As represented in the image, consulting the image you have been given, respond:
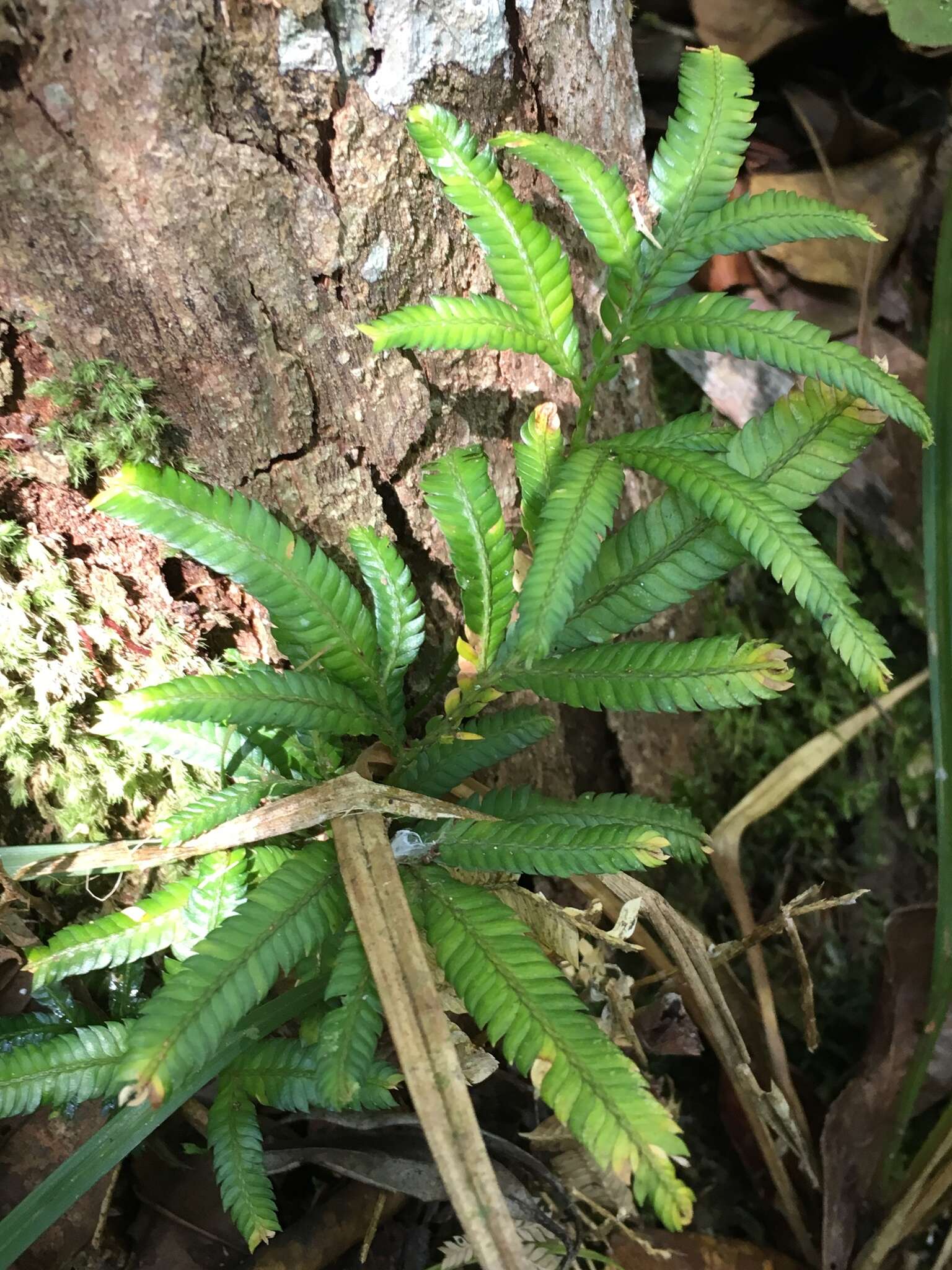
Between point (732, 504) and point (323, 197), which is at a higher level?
point (323, 197)

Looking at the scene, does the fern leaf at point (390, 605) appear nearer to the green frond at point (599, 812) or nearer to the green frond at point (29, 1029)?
the green frond at point (599, 812)

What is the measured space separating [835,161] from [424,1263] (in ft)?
9.36

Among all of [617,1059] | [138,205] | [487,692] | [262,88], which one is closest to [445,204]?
[262,88]

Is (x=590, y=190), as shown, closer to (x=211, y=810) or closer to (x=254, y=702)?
(x=254, y=702)

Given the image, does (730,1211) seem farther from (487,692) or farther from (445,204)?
(445,204)

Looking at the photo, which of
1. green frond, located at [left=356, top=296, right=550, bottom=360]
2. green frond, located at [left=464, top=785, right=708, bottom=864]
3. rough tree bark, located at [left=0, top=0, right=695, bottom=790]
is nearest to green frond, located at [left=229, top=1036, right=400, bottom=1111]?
green frond, located at [left=464, top=785, right=708, bottom=864]

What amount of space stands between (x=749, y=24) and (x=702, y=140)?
125 cm

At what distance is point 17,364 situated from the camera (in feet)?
4.58

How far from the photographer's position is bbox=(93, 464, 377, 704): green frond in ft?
4.15

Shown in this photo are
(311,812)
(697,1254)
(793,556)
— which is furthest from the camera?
(697,1254)

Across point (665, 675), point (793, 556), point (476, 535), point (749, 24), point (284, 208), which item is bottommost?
point (665, 675)

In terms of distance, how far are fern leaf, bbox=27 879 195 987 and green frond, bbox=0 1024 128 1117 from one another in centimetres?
11

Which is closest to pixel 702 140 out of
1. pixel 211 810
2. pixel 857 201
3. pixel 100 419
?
pixel 100 419

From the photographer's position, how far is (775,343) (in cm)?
138
